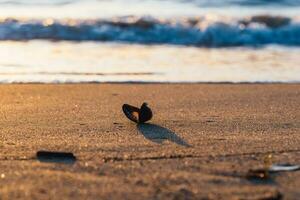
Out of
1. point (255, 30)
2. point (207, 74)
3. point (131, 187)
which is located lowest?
point (131, 187)

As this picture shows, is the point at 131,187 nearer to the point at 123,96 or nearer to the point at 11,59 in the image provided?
the point at 123,96

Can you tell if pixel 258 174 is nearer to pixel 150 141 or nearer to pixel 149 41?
pixel 150 141

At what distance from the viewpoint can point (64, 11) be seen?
9711mm

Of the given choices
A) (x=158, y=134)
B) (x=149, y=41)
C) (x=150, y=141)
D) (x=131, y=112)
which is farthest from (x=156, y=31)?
(x=150, y=141)

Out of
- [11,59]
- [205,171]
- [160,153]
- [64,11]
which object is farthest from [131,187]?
[64,11]

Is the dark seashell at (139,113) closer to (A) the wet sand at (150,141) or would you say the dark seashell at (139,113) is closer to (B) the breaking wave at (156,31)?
(A) the wet sand at (150,141)

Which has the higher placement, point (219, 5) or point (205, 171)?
point (219, 5)

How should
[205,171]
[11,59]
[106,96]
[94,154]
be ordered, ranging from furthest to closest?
[11,59]
[106,96]
[94,154]
[205,171]

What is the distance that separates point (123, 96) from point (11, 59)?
1.86 metres

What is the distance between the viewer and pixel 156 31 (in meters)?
7.87

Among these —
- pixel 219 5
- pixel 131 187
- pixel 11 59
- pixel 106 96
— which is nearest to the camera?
pixel 131 187

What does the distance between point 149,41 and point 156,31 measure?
0.40 metres

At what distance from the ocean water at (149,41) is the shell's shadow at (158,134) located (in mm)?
1784

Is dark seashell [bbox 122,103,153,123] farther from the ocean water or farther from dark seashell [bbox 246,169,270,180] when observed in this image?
the ocean water
